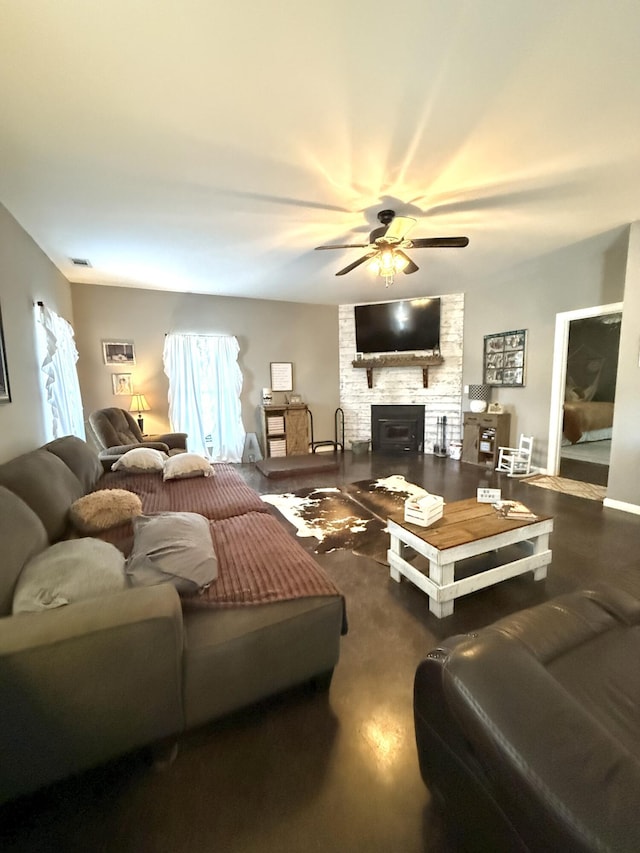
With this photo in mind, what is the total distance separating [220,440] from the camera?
5480 millimetres

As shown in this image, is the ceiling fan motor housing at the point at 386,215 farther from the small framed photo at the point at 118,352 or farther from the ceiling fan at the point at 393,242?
the small framed photo at the point at 118,352

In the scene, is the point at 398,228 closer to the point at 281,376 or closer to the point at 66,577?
the point at 66,577

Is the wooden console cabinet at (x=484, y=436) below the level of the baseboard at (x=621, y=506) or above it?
above

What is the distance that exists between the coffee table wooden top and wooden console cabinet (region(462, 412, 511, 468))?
2.83 meters

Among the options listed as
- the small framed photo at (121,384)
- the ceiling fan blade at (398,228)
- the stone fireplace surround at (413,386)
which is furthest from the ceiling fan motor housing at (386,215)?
the small framed photo at (121,384)

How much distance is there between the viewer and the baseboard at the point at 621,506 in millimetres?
3163

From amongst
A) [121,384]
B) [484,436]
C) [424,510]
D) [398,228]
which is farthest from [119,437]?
[484,436]

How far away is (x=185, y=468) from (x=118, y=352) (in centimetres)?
285

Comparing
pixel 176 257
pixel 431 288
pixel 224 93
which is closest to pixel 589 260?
pixel 431 288

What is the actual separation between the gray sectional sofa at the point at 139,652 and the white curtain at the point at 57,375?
173 cm

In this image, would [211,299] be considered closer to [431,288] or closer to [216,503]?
[431,288]

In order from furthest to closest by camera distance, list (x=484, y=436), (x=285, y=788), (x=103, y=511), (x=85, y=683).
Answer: (x=484, y=436) → (x=103, y=511) → (x=285, y=788) → (x=85, y=683)

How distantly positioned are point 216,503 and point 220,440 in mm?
3260

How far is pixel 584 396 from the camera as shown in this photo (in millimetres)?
6273
